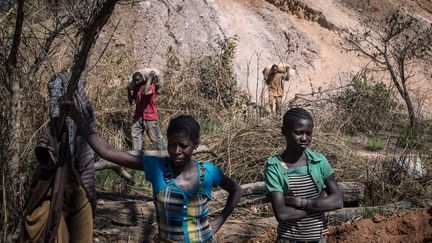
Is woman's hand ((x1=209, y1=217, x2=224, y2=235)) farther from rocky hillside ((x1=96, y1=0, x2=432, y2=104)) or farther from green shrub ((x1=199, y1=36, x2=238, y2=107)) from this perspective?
rocky hillside ((x1=96, y1=0, x2=432, y2=104))

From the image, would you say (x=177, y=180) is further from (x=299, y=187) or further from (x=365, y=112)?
(x=365, y=112)

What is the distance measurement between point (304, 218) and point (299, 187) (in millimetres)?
151

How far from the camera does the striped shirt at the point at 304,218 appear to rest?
8.93 feet

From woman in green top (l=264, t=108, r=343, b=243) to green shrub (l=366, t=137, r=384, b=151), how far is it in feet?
19.2

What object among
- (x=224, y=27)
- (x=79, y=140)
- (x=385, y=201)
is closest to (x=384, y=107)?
(x=385, y=201)

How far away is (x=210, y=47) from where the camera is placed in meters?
13.6

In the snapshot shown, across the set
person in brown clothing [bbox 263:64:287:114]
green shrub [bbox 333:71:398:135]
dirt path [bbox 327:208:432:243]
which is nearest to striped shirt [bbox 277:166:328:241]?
dirt path [bbox 327:208:432:243]

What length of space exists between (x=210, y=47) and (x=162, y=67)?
194 cm

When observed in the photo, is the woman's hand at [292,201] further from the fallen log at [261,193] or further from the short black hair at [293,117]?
the fallen log at [261,193]

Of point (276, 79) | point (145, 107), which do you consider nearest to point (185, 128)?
point (145, 107)

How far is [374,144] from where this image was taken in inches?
334

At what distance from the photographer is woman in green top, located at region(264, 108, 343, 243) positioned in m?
2.68

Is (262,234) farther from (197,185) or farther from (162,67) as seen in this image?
(162,67)

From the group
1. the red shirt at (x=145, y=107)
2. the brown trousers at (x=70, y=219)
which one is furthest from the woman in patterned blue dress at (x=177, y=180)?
the red shirt at (x=145, y=107)
